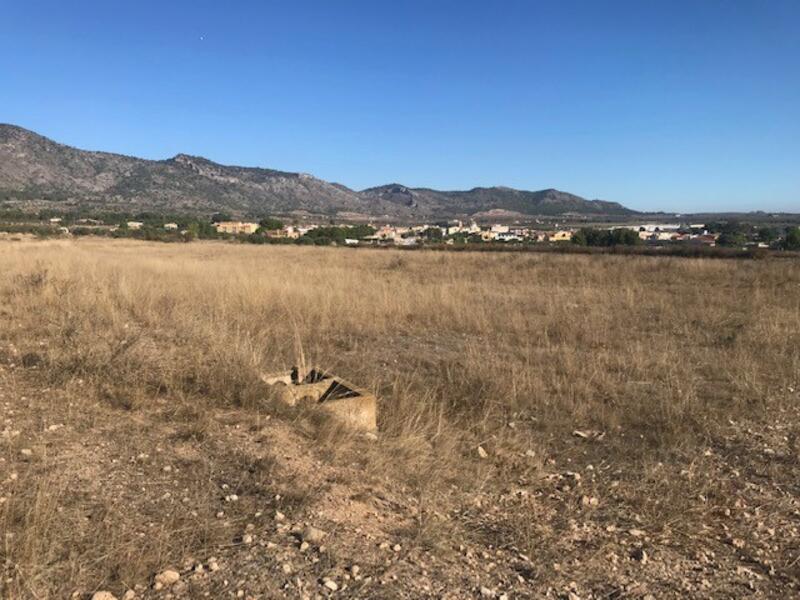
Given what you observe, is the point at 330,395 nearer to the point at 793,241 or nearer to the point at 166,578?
the point at 166,578

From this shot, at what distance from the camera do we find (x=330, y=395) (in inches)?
197

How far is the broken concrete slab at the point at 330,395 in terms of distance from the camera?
4535 millimetres

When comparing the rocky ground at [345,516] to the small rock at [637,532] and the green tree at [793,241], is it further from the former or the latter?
the green tree at [793,241]

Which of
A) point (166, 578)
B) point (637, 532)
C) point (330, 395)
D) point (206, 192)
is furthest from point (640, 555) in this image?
point (206, 192)

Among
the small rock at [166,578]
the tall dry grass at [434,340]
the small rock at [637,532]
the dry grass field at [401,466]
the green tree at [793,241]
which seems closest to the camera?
the small rock at [166,578]

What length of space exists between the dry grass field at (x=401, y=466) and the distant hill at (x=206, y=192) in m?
107

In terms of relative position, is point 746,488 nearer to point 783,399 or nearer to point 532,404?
point 532,404

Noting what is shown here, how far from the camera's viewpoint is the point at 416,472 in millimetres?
3760

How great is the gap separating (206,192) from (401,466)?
430 ft

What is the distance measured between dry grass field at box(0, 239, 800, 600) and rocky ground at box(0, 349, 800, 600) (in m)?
0.01

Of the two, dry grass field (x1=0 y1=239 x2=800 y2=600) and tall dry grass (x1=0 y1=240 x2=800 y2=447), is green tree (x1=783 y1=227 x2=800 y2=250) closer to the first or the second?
tall dry grass (x1=0 y1=240 x2=800 y2=447)

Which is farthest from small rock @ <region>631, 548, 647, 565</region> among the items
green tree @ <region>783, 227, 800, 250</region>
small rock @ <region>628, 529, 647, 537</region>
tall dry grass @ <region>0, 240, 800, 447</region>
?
green tree @ <region>783, 227, 800, 250</region>

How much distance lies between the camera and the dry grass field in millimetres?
2598

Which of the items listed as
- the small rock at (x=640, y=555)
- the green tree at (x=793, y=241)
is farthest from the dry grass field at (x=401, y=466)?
the green tree at (x=793, y=241)
